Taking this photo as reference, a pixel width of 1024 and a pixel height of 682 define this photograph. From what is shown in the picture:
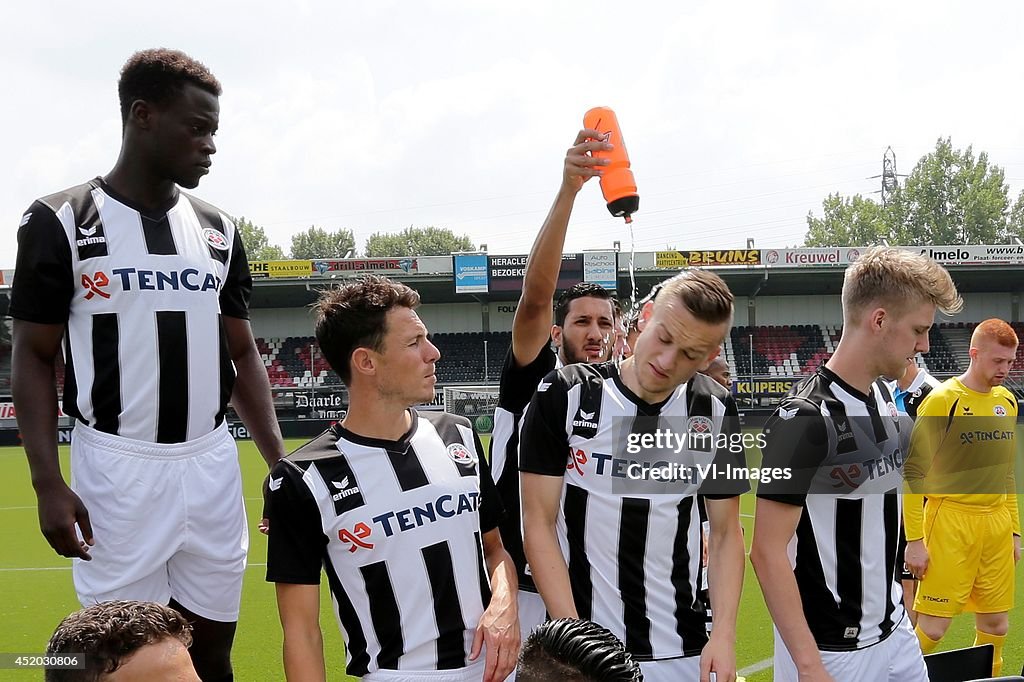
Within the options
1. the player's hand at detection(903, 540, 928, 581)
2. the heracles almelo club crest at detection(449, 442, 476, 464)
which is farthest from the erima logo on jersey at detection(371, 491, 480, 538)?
the player's hand at detection(903, 540, 928, 581)

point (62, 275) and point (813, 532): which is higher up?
point (62, 275)

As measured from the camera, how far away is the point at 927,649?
5.49m

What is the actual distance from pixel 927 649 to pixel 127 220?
206 inches

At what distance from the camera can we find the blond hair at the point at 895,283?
9.17 feet

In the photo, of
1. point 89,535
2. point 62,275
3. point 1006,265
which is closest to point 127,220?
point 62,275

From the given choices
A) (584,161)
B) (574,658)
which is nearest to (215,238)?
(584,161)

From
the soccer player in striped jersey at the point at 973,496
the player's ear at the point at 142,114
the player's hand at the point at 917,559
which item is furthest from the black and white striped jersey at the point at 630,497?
the soccer player in striped jersey at the point at 973,496

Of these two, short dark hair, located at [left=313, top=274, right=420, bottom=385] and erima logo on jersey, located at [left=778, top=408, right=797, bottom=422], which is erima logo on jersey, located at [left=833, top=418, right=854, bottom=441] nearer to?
erima logo on jersey, located at [left=778, top=408, right=797, bottom=422]

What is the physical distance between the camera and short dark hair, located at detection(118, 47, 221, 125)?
2791 mm

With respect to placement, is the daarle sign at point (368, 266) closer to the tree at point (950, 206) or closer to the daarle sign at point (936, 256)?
the daarle sign at point (936, 256)

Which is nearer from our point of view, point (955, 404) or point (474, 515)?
point (474, 515)

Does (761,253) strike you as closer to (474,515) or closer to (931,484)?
(931,484)

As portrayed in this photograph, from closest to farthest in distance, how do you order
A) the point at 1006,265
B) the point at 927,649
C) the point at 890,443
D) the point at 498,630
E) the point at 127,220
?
the point at 498,630 < the point at 127,220 < the point at 890,443 < the point at 927,649 < the point at 1006,265

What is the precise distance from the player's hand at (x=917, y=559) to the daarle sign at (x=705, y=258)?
30917 mm
